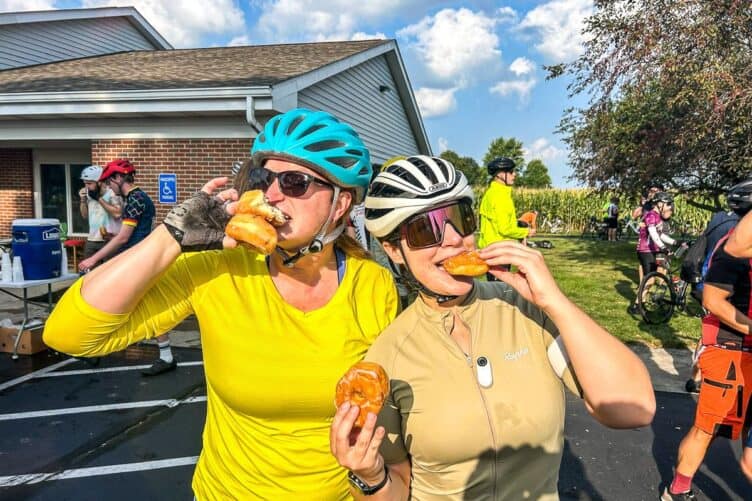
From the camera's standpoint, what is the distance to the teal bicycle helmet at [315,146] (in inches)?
68.9

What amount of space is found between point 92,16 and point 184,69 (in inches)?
292

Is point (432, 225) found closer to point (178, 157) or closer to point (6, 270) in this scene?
point (6, 270)

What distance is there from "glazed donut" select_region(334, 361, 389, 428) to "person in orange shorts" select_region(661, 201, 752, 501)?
2.88m

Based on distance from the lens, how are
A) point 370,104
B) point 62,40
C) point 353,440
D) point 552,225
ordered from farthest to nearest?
point 552,225 < point 62,40 < point 370,104 < point 353,440

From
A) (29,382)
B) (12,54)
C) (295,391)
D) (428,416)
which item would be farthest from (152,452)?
(12,54)

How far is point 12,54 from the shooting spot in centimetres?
1491

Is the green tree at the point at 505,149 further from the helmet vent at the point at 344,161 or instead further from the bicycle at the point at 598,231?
the helmet vent at the point at 344,161

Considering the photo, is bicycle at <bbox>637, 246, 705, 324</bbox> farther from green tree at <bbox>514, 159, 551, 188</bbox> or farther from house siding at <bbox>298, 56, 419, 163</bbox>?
green tree at <bbox>514, 159, 551, 188</bbox>

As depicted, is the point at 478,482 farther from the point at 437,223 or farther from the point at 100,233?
the point at 100,233

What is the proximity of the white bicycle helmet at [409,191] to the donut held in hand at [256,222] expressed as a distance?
351 millimetres

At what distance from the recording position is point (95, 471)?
392cm

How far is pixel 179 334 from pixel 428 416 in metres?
7.03

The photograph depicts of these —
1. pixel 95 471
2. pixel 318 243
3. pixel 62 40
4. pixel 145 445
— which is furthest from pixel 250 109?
pixel 62 40

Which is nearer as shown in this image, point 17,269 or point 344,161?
point 344,161
